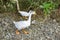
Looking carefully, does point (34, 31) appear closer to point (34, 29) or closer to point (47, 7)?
point (34, 29)

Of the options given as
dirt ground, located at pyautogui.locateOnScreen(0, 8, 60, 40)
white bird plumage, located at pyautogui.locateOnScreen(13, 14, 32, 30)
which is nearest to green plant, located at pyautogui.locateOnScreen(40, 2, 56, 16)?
dirt ground, located at pyautogui.locateOnScreen(0, 8, 60, 40)

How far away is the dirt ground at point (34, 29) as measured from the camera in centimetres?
294

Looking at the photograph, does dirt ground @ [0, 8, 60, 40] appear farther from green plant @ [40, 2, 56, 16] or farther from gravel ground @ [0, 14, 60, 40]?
green plant @ [40, 2, 56, 16]

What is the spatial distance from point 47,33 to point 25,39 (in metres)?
0.38

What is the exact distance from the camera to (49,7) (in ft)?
10.2

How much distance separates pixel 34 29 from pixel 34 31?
0.04 meters

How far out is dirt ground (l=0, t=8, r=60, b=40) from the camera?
116 inches

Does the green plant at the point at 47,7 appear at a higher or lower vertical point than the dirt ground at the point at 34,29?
higher

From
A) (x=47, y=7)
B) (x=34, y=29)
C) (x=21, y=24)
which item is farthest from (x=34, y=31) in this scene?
(x=47, y=7)

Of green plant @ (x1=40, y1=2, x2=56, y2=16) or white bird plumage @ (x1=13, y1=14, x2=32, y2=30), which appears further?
green plant @ (x1=40, y1=2, x2=56, y2=16)

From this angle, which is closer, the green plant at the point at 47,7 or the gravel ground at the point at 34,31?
the gravel ground at the point at 34,31

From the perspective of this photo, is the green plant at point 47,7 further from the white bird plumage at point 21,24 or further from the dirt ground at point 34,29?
the white bird plumage at point 21,24

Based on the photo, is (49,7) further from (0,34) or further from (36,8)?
(0,34)

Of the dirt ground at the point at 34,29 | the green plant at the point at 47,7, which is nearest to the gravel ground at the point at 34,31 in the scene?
the dirt ground at the point at 34,29
